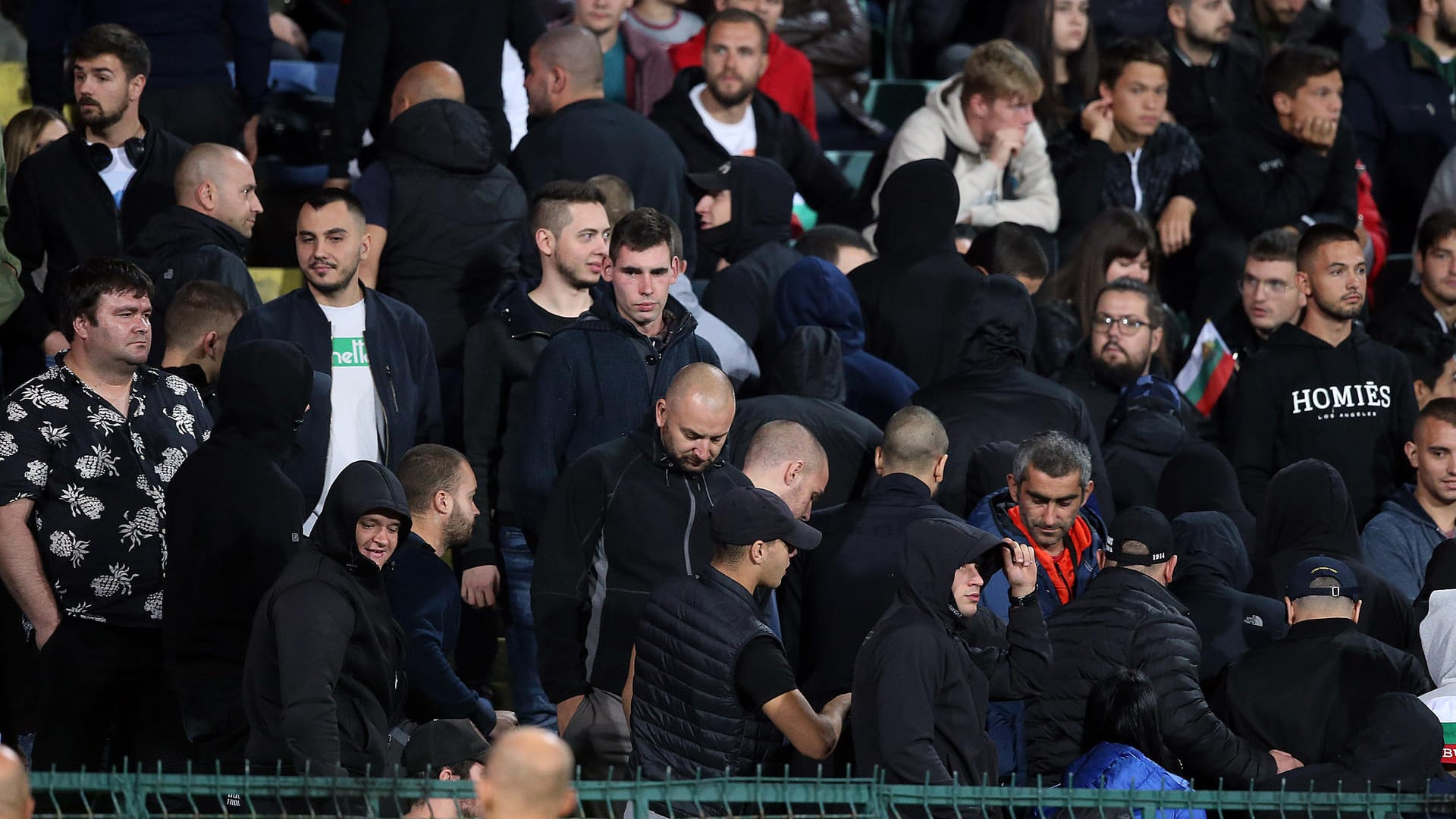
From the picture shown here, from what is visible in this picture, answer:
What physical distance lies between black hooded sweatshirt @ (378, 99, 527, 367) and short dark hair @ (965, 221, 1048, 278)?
2036 millimetres

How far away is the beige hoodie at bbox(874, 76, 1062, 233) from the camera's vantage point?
9875 millimetres

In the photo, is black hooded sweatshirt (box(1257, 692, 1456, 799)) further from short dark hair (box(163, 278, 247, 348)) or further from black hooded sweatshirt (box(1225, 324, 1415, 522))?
short dark hair (box(163, 278, 247, 348))

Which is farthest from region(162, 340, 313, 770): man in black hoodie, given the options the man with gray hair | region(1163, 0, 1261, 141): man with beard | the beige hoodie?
region(1163, 0, 1261, 141): man with beard

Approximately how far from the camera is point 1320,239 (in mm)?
8828

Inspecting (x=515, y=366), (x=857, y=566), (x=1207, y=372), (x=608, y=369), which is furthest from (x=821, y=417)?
(x=1207, y=372)

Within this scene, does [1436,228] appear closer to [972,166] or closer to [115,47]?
[972,166]

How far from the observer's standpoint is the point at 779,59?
1070cm

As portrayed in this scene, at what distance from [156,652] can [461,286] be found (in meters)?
2.32

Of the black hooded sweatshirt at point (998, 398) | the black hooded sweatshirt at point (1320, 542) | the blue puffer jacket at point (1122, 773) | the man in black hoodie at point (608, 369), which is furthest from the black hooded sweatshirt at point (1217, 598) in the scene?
the man in black hoodie at point (608, 369)

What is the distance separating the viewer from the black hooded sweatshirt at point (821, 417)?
704 centimetres

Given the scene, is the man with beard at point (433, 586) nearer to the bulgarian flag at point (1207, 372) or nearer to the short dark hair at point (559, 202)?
the short dark hair at point (559, 202)

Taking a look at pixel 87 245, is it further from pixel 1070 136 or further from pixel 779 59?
pixel 1070 136

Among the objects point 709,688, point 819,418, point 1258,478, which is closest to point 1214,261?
point 1258,478

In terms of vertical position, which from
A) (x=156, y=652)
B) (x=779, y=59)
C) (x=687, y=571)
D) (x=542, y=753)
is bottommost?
(x=156, y=652)
